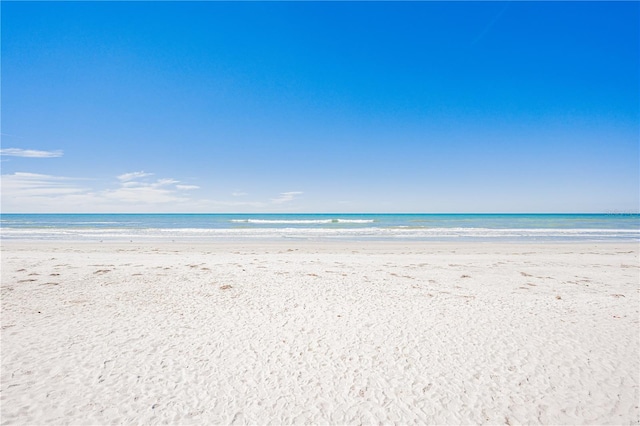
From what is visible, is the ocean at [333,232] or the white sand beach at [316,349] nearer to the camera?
the white sand beach at [316,349]

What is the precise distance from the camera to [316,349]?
19.4ft

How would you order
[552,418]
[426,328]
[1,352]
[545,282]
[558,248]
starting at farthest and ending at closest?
[558,248] < [545,282] < [426,328] < [1,352] < [552,418]

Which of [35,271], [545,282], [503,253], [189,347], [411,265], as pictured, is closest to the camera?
[189,347]

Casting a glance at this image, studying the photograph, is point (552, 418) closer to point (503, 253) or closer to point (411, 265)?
point (411, 265)

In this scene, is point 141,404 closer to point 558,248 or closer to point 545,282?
point 545,282

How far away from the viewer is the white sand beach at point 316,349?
4293mm

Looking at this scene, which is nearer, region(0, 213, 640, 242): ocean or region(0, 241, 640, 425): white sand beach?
region(0, 241, 640, 425): white sand beach

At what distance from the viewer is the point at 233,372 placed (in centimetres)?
511

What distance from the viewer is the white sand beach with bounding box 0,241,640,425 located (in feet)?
14.1

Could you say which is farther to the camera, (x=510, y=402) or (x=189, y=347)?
(x=189, y=347)

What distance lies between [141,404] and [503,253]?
18.7m

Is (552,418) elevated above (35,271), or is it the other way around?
(35,271)

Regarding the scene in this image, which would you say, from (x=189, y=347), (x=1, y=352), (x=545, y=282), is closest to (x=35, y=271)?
(x=1, y=352)

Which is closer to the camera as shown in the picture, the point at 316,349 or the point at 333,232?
the point at 316,349
